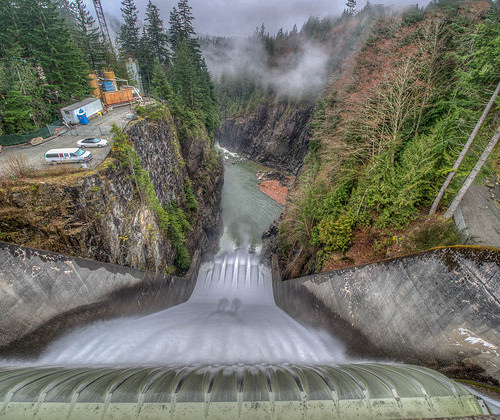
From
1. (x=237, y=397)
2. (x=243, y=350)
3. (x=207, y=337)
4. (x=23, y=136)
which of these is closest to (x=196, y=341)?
(x=207, y=337)

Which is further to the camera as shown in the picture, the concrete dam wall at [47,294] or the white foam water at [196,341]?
the white foam water at [196,341]

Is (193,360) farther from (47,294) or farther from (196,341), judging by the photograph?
(47,294)

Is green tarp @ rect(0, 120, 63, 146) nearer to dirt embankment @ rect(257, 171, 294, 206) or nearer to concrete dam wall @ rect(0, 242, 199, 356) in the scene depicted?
concrete dam wall @ rect(0, 242, 199, 356)

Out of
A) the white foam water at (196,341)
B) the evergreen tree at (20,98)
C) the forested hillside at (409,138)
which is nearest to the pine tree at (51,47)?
the evergreen tree at (20,98)

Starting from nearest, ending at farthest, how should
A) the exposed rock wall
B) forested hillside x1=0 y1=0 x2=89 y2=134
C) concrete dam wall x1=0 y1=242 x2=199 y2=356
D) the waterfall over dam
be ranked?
the waterfall over dam
concrete dam wall x1=0 y1=242 x2=199 y2=356
forested hillside x1=0 y1=0 x2=89 y2=134
the exposed rock wall

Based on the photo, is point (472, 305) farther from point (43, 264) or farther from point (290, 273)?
point (43, 264)

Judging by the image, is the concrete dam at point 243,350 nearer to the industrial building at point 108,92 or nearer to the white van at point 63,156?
the white van at point 63,156

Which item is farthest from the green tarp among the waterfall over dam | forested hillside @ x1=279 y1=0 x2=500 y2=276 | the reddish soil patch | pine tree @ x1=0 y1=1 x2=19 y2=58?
the reddish soil patch
